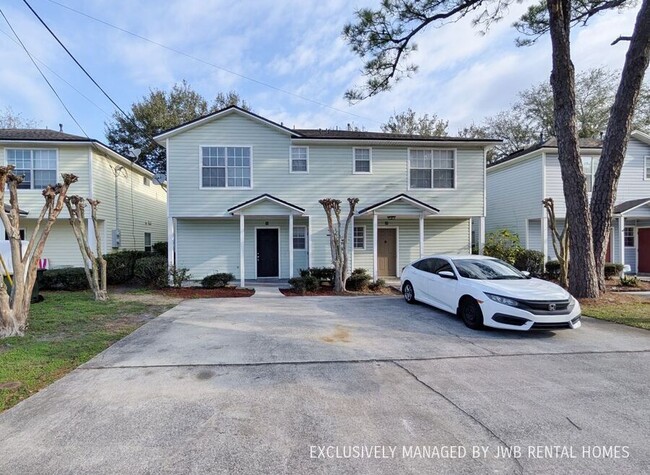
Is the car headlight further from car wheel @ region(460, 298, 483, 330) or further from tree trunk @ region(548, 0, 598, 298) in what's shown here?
tree trunk @ region(548, 0, 598, 298)

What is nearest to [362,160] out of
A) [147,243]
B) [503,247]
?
[503,247]

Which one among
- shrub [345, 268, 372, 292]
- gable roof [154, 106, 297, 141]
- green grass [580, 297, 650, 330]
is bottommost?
green grass [580, 297, 650, 330]

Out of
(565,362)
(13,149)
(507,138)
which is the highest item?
(507,138)

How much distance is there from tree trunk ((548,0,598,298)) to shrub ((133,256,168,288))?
13.0 metres

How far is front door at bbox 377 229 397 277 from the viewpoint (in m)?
15.9

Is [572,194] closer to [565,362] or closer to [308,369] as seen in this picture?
[565,362]

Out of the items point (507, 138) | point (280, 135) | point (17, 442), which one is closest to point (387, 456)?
point (17, 442)

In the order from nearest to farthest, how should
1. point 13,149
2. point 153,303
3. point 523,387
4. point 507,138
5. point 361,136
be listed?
point 523,387
point 153,303
point 13,149
point 361,136
point 507,138

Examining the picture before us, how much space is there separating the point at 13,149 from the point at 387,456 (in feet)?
59.8

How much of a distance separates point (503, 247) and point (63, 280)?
1758cm

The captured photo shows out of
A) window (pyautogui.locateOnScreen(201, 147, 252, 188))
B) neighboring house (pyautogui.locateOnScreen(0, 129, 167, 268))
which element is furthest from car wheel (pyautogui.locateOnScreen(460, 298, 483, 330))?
neighboring house (pyautogui.locateOnScreen(0, 129, 167, 268))

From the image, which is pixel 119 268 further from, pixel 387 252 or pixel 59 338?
pixel 387 252

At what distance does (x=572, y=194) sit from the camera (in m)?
9.95

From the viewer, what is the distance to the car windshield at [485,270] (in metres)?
7.27
